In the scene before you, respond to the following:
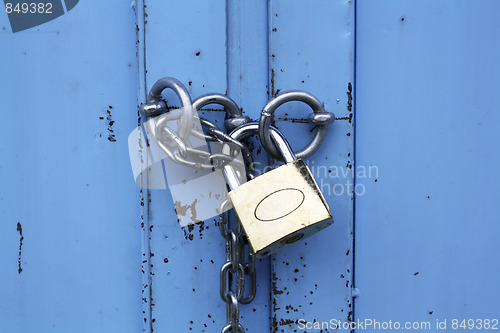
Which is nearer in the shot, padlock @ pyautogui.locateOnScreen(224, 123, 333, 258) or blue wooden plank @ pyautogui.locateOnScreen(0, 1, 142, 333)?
padlock @ pyautogui.locateOnScreen(224, 123, 333, 258)

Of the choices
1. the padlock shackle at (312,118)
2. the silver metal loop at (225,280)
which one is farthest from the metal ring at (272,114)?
the silver metal loop at (225,280)

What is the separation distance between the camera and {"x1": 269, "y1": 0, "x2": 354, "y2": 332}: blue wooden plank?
0.56 m

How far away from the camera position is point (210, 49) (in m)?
0.56

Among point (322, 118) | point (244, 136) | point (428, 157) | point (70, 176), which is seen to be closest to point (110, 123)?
point (70, 176)

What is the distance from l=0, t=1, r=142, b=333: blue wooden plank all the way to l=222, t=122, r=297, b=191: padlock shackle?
17cm

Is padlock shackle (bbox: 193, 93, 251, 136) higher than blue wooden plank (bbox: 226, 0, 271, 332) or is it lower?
lower

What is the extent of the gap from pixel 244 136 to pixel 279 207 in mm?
117

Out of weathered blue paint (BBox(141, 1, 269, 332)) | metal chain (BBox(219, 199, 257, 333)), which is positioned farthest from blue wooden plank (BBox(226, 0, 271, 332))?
metal chain (BBox(219, 199, 257, 333))

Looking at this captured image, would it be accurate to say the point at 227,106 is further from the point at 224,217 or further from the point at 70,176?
the point at 70,176

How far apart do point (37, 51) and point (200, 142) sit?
0.29 meters

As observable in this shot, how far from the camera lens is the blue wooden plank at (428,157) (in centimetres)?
59

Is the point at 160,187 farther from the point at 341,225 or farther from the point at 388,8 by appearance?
the point at 388,8

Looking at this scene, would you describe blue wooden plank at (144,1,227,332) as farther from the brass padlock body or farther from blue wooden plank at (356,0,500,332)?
blue wooden plank at (356,0,500,332)

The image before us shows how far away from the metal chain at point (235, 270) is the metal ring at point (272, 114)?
0.32 feet
